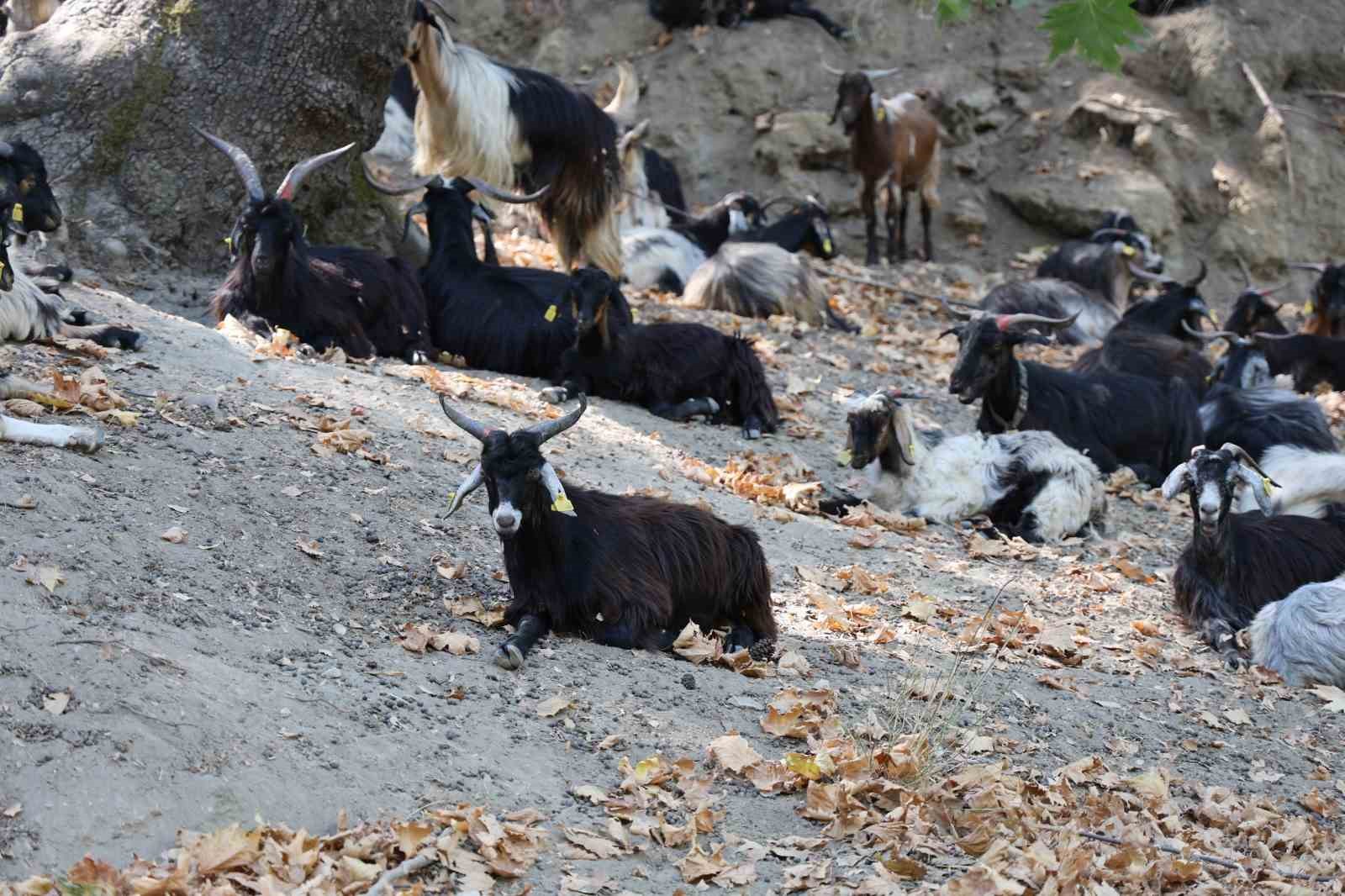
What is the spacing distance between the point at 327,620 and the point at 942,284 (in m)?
11.2

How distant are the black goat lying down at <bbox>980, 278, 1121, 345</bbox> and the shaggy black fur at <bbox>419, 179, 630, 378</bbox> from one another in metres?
4.95

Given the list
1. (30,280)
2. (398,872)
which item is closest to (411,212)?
(30,280)

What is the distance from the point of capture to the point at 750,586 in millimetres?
6520

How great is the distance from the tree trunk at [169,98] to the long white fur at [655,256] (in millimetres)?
4515

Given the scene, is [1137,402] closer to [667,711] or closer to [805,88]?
[667,711]

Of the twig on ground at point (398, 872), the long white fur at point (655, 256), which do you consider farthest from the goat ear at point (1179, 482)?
the long white fur at point (655, 256)

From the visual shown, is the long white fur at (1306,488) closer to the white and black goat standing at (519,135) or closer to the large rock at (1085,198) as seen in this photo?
the white and black goat standing at (519,135)

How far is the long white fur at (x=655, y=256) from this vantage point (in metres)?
14.2

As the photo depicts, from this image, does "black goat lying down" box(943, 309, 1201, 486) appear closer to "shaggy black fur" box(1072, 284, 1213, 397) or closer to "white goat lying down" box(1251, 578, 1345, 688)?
"shaggy black fur" box(1072, 284, 1213, 397)

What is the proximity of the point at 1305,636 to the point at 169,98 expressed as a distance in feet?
22.2

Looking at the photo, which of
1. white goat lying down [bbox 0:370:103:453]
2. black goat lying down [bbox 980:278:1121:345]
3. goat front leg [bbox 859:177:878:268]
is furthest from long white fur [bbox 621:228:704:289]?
white goat lying down [bbox 0:370:103:453]

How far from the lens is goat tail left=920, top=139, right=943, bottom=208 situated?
1694 cm

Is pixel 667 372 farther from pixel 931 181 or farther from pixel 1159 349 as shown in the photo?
pixel 931 181

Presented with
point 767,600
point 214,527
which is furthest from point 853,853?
point 214,527
